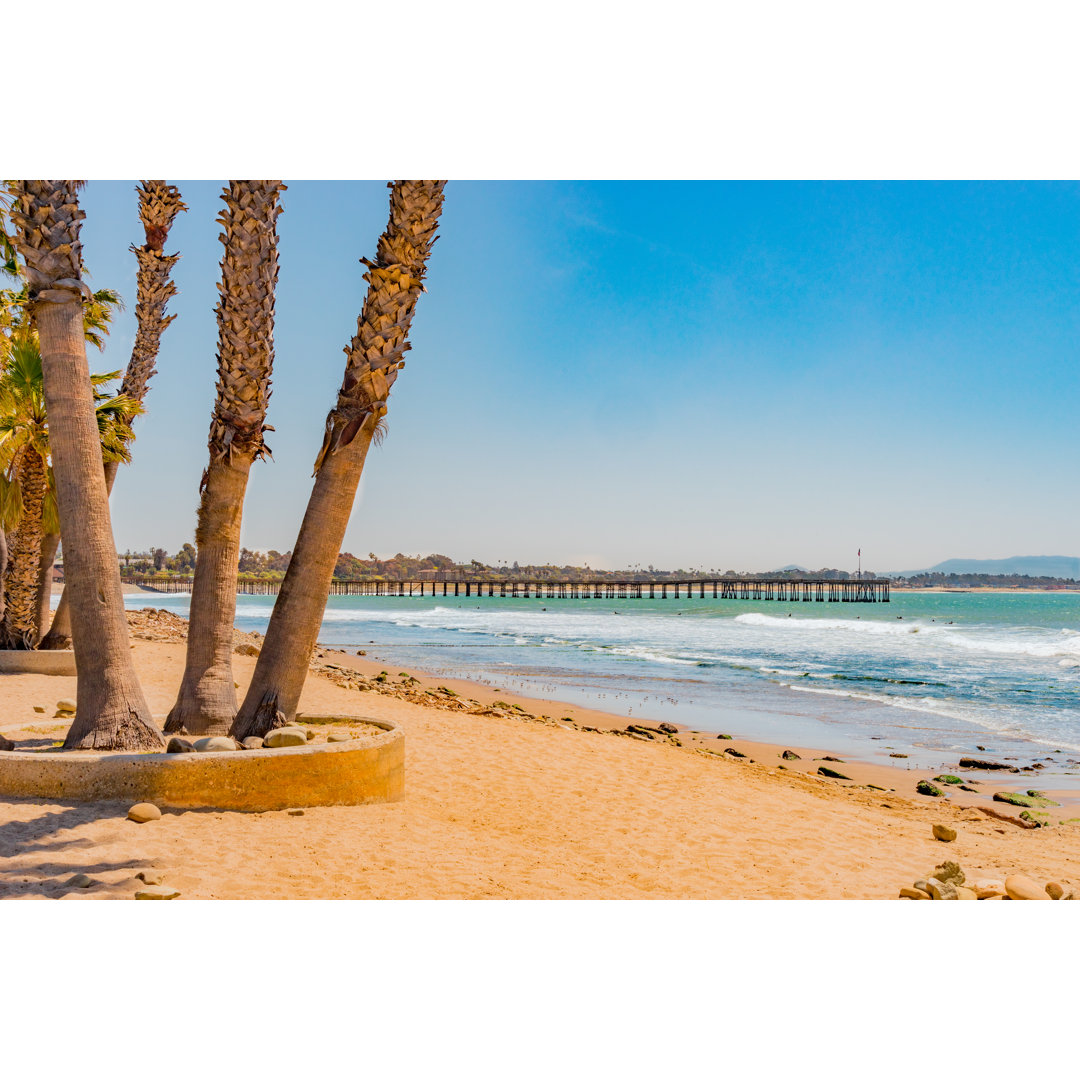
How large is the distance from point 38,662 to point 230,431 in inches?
321

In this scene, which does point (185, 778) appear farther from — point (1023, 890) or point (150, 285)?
point (150, 285)

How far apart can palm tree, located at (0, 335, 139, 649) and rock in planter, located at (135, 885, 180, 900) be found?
8.54m

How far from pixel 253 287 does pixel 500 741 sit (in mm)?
5458

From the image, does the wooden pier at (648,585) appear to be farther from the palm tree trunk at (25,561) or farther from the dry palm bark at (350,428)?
the dry palm bark at (350,428)

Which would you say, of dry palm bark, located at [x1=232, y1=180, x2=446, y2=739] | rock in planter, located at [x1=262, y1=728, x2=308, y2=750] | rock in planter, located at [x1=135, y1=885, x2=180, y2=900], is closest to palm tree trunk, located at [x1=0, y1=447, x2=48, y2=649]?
dry palm bark, located at [x1=232, y1=180, x2=446, y2=739]

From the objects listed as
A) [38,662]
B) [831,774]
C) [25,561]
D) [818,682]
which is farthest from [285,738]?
[818,682]

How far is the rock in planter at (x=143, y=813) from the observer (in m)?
4.52

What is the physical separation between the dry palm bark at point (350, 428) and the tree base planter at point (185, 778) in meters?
0.83

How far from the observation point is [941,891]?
445cm

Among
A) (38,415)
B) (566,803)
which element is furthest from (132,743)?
(38,415)

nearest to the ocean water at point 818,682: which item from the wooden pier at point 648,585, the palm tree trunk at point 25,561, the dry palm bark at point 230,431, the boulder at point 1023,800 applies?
the boulder at point 1023,800

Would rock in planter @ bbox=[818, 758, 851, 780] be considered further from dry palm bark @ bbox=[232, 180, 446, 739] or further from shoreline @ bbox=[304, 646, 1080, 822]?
dry palm bark @ bbox=[232, 180, 446, 739]

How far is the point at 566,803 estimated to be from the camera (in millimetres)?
6508
